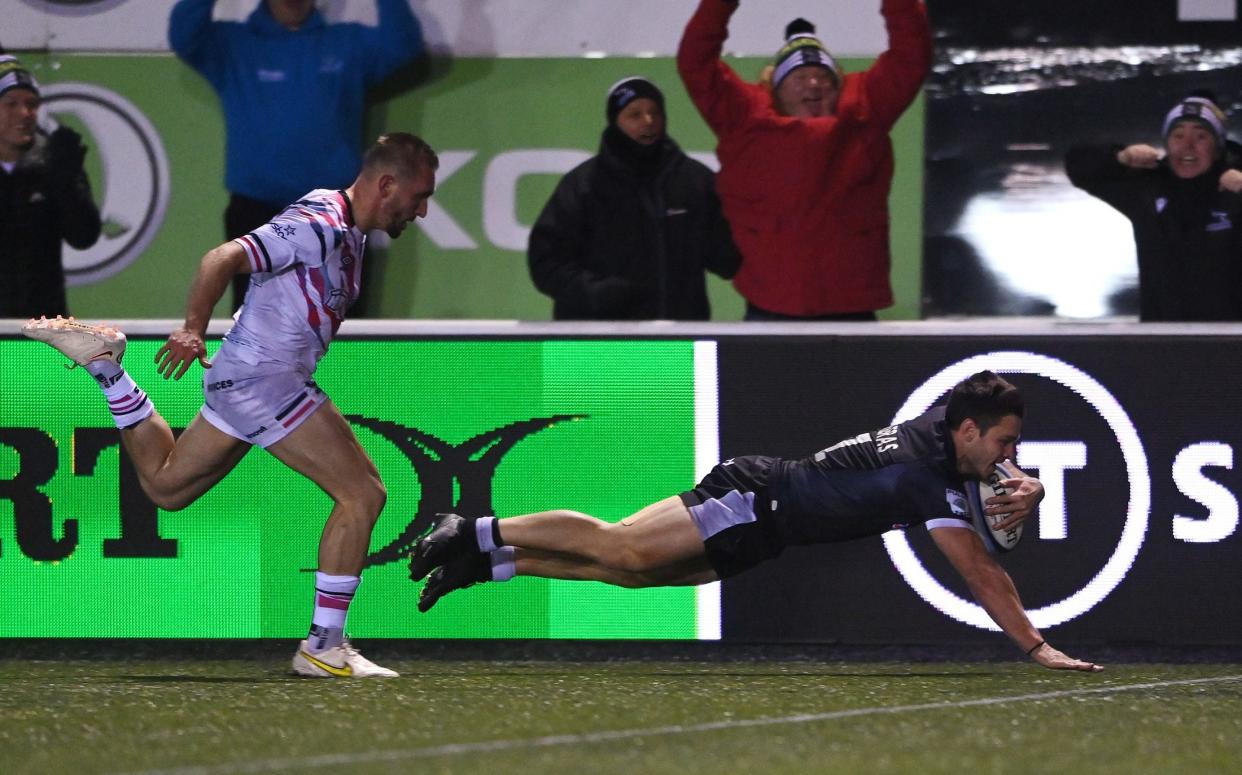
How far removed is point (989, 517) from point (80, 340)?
3111 millimetres

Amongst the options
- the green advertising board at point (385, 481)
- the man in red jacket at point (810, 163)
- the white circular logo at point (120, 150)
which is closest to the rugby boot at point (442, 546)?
the green advertising board at point (385, 481)

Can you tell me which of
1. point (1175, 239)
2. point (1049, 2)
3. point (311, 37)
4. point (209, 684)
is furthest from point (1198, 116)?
point (209, 684)

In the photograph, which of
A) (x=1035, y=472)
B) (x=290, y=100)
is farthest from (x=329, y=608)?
(x=290, y=100)

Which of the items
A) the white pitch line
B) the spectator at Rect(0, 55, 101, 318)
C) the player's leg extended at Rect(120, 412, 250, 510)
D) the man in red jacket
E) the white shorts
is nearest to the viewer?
→ the white pitch line

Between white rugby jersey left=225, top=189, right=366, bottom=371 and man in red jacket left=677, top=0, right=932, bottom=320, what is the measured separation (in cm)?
185

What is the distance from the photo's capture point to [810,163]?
7938 mm

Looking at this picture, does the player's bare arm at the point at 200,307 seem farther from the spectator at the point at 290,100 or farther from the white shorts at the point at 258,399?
the spectator at the point at 290,100

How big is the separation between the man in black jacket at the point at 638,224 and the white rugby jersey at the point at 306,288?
4.83 ft

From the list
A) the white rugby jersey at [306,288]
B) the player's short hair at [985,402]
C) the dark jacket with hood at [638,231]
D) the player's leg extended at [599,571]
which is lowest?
the player's leg extended at [599,571]

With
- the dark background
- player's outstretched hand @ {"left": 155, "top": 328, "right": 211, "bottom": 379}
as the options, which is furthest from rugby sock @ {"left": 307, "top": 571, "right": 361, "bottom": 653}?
the dark background

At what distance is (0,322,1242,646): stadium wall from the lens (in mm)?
7480

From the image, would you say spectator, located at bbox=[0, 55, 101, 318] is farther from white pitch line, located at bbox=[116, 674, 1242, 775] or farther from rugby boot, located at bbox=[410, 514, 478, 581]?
white pitch line, located at bbox=[116, 674, 1242, 775]

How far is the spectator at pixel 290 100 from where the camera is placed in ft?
28.8

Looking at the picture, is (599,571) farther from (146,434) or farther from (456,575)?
(146,434)
